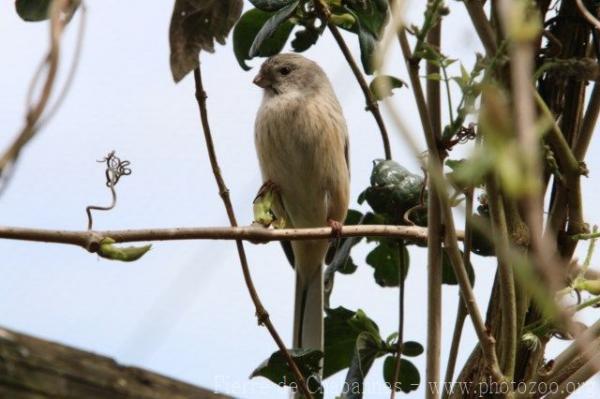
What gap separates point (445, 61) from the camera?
6.33ft

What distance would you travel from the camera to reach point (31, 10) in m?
2.52

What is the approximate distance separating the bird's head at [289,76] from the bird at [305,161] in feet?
0.04

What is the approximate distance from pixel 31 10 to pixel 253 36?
101 centimetres

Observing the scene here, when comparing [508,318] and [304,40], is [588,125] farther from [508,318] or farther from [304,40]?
[304,40]

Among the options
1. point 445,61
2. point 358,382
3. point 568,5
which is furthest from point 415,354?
point 445,61

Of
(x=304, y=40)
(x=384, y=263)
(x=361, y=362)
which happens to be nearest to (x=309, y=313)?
(x=384, y=263)

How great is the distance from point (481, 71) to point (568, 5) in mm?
932

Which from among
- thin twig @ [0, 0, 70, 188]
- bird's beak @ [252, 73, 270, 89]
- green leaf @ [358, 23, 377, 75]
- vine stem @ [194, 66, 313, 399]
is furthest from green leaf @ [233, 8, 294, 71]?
thin twig @ [0, 0, 70, 188]

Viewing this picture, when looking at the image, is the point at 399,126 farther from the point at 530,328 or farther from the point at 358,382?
the point at 358,382

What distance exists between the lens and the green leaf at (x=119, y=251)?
82.1 inches

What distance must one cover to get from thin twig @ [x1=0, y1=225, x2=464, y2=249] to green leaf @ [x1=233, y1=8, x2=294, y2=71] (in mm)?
823

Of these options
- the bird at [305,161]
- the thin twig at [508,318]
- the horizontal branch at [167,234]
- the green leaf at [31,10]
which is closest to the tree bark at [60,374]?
the horizontal branch at [167,234]

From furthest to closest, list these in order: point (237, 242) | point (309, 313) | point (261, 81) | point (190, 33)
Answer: point (261, 81), point (309, 313), point (237, 242), point (190, 33)

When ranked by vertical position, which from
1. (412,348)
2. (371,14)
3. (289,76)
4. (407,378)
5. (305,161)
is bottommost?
(407,378)
